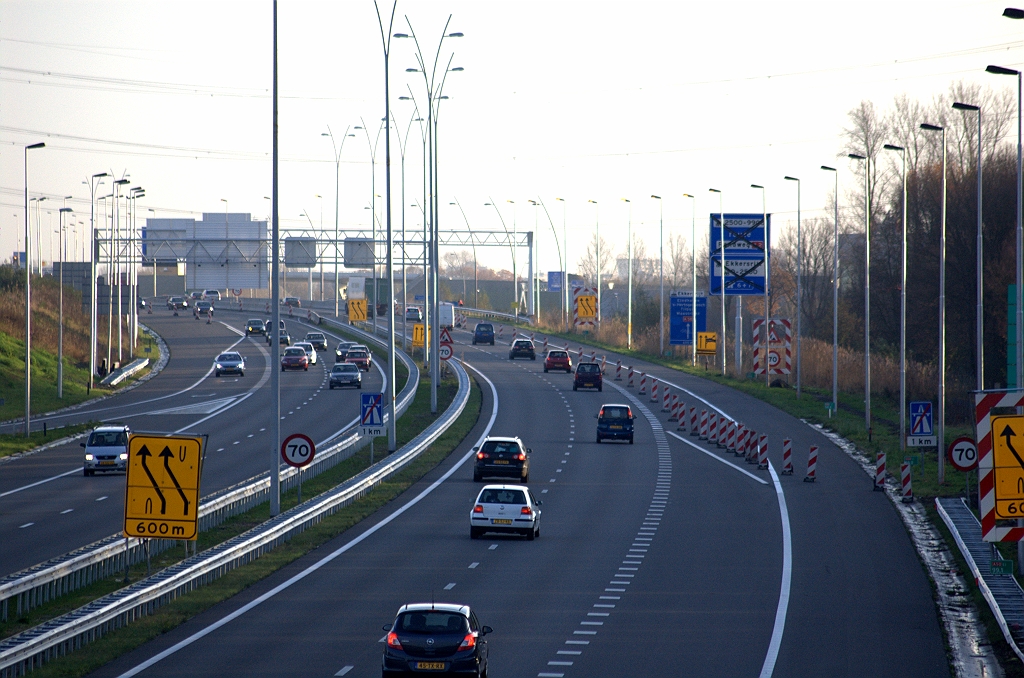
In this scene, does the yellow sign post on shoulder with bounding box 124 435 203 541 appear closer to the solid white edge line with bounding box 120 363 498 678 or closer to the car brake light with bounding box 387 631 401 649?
the solid white edge line with bounding box 120 363 498 678

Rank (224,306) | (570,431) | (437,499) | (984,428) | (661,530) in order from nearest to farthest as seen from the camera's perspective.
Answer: (984,428), (661,530), (437,499), (570,431), (224,306)

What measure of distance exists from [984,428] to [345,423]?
41.4m

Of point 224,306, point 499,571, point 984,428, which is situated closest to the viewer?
point 984,428

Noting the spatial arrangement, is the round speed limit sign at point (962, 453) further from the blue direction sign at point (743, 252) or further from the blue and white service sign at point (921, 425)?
the blue direction sign at point (743, 252)

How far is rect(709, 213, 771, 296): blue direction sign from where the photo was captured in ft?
224

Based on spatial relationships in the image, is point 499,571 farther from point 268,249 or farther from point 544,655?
point 268,249

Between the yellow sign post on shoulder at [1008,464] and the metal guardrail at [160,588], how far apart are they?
1108cm

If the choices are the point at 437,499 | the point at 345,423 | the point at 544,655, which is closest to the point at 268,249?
the point at 345,423

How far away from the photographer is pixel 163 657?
54.1ft

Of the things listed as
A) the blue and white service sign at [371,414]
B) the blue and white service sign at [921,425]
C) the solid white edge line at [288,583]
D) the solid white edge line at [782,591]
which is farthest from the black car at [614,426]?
the blue and white service sign at [921,425]

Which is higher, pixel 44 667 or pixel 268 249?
pixel 268 249

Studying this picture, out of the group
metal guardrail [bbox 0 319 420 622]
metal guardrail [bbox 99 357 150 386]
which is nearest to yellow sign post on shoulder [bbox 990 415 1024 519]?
metal guardrail [bbox 0 319 420 622]

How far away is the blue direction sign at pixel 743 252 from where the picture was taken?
224 ft

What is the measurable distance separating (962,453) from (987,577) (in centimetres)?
689
